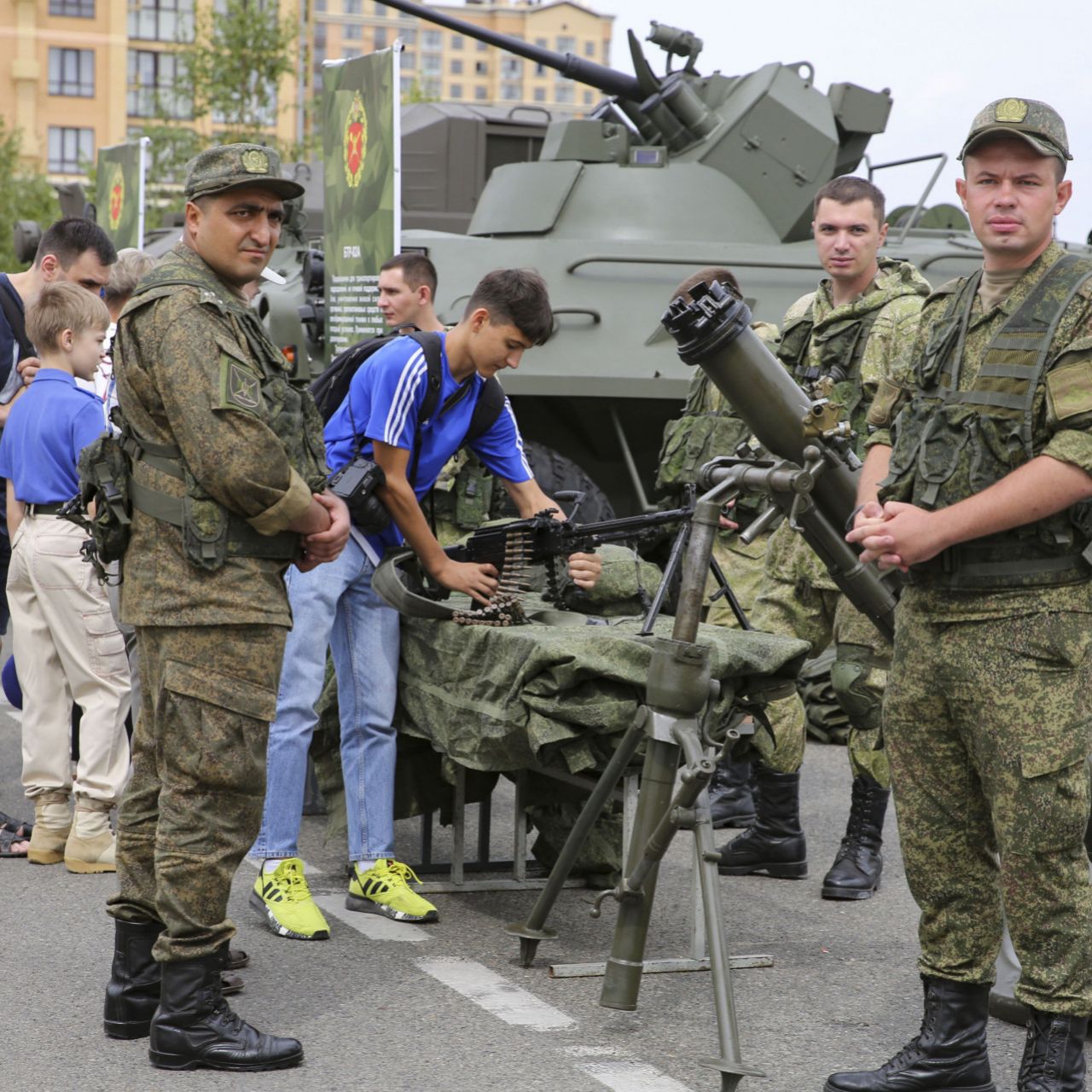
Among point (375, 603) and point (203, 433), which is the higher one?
point (203, 433)

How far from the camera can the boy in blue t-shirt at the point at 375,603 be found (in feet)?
16.8

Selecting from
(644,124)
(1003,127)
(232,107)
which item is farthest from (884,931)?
(232,107)

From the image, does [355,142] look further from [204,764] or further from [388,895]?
[204,764]

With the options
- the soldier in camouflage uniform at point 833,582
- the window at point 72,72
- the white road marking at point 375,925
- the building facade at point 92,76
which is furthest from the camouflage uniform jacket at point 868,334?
the window at point 72,72

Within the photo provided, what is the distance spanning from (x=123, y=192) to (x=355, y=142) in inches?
231

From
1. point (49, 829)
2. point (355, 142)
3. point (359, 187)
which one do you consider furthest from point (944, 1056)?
point (355, 142)

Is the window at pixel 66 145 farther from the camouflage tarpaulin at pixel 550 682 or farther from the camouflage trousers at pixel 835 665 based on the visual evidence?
the camouflage tarpaulin at pixel 550 682

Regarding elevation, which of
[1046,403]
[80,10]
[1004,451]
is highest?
[80,10]

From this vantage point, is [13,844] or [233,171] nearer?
[233,171]

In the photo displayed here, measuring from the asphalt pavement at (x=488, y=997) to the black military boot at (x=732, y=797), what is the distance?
714 millimetres

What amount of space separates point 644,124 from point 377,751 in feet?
21.0

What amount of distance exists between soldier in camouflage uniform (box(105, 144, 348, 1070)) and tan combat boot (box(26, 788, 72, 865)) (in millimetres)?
1938

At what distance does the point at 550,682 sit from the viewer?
459cm

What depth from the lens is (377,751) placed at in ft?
17.5
